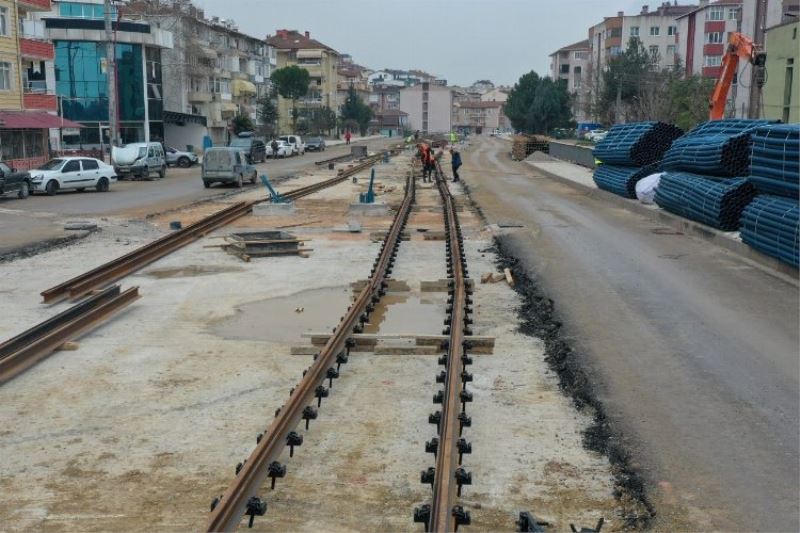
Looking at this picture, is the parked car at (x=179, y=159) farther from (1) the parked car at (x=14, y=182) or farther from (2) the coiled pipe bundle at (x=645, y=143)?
(2) the coiled pipe bundle at (x=645, y=143)

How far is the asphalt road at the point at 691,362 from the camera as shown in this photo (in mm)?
5938

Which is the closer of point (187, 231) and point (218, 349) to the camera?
point (218, 349)

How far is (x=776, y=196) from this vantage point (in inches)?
634

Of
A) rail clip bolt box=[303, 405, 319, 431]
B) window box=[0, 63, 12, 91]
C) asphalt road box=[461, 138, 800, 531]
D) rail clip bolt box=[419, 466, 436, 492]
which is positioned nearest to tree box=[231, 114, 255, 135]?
window box=[0, 63, 12, 91]

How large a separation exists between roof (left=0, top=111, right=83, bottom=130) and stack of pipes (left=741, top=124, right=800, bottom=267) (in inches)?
1369

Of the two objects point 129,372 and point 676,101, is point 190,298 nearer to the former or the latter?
point 129,372

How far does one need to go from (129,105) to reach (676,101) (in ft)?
128

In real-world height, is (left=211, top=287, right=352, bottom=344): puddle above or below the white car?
below

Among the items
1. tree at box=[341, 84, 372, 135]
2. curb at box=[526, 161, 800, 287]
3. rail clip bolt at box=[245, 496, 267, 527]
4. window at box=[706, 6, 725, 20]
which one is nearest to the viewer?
rail clip bolt at box=[245, 496, 267, 527]

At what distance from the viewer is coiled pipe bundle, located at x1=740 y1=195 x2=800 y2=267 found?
14.3m

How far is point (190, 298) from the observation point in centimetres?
1256

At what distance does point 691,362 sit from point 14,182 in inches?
1021

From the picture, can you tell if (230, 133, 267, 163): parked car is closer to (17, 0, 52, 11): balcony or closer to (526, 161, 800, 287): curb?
(17, 0, 52, 11): balcony

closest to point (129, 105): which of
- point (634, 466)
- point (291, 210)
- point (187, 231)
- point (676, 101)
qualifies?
point (676, 101)
